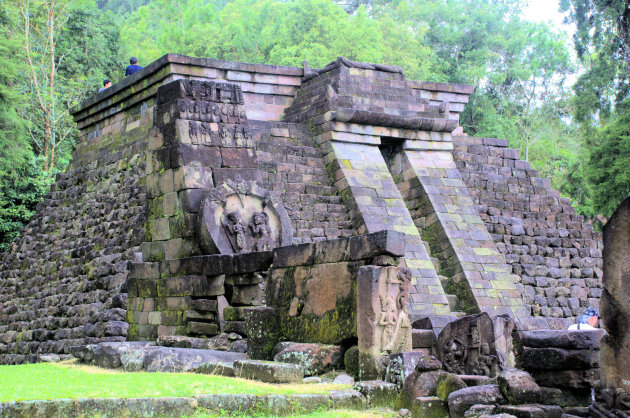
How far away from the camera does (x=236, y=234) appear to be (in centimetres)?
1214

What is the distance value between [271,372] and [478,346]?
9.10ft

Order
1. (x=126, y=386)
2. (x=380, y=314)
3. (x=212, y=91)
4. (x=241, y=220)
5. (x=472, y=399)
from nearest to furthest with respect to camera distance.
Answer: (x=472, y=399)
(x=126, y=386)
(x=380, y=314)
(x=241, y=220)
(x=212, y=91)

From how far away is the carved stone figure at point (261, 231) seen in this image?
12282mm

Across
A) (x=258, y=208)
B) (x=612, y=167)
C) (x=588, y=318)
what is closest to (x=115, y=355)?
(x=258, y=208)

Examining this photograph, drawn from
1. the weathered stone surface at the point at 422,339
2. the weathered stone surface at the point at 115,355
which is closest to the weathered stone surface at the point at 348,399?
the weathered stone surface at the point at 115,355

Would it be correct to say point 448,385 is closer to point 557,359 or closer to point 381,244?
point 557,359

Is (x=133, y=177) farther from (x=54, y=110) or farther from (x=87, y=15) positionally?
(x=87, y=15)

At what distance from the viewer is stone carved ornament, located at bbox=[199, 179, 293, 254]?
1201 cm

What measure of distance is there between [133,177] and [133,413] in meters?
11.3

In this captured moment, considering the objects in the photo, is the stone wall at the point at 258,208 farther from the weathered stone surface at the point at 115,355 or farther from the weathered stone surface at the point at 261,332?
the weathered stone surface at the point at 115,355

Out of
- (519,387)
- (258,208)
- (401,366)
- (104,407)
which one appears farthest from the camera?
(258,208)

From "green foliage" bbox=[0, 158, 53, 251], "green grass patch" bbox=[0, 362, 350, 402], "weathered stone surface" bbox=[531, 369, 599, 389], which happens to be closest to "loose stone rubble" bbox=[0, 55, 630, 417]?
"weathered stone surface" bbox=[531, 369, 599, 389]

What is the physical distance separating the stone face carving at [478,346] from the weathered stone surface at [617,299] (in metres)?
3.52

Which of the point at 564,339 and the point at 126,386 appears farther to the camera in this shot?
the point at 126,386
